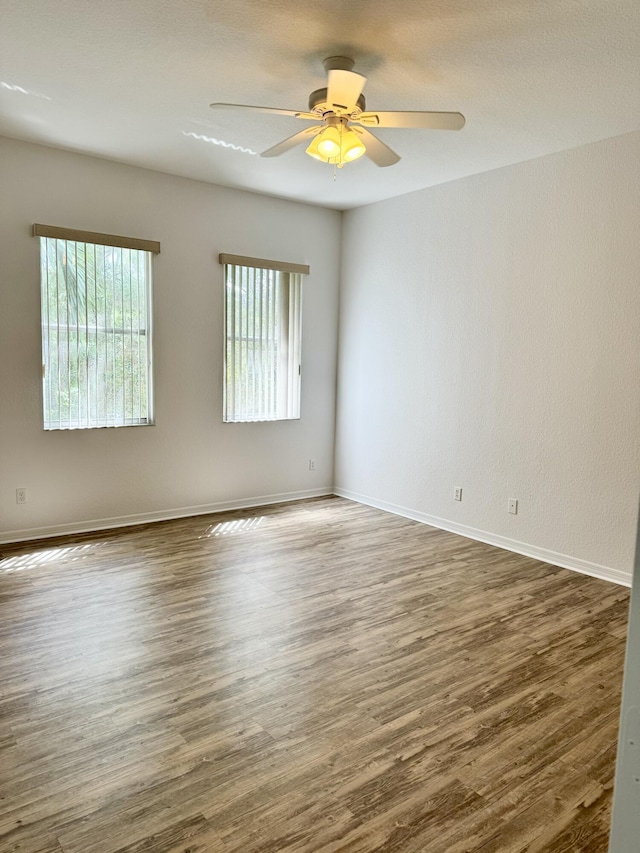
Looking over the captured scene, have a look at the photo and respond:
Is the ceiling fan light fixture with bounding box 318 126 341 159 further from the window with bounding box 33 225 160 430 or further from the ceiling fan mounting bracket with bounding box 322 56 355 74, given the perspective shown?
the window with bounding box 33 225 160 430

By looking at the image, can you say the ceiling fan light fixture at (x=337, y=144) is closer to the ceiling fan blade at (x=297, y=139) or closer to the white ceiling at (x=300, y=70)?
the ceiling fan blade at (x=297, y=139)

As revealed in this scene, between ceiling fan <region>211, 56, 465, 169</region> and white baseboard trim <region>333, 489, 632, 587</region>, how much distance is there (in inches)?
111


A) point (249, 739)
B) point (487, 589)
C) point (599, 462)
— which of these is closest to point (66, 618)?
point (249, 739)

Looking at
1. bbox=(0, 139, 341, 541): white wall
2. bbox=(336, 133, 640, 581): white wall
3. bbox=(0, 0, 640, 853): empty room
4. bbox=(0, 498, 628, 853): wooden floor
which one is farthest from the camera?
bbox=(0, 139, 341, 541): white wall

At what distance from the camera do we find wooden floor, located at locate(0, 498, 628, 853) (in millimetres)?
1706

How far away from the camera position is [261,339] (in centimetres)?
528

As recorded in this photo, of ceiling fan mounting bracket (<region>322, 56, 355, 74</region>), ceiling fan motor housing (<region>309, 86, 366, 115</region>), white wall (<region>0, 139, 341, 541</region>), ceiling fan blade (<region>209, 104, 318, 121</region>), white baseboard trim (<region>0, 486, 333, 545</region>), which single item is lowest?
white baseboard trim (<region>0, 486, 333, 545</region>)

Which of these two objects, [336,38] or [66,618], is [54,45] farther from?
[66,618]

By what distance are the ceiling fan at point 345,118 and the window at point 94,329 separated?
1928 mm

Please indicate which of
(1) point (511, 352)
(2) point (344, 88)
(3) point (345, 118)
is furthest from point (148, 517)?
(2) point (344, 88)

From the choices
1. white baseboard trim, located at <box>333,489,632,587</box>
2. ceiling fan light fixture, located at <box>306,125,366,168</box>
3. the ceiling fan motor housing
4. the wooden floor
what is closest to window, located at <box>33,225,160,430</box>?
the wooden floor

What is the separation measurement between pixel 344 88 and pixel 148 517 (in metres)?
3.57

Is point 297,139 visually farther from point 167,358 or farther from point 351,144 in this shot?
point 167,358

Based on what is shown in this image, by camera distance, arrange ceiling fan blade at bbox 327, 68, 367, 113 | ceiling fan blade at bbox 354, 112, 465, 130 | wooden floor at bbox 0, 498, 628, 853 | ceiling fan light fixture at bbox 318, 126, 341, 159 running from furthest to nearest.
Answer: ceiling fan light fixture at bbox 318, 126, 341, 159 → ceiling fan blade at bbox 354, 112, 465, 130 → ceiling fan blade at bbox 327, 68, 367, 113 → wooden floor at bbox 0, 498, 628, 853
